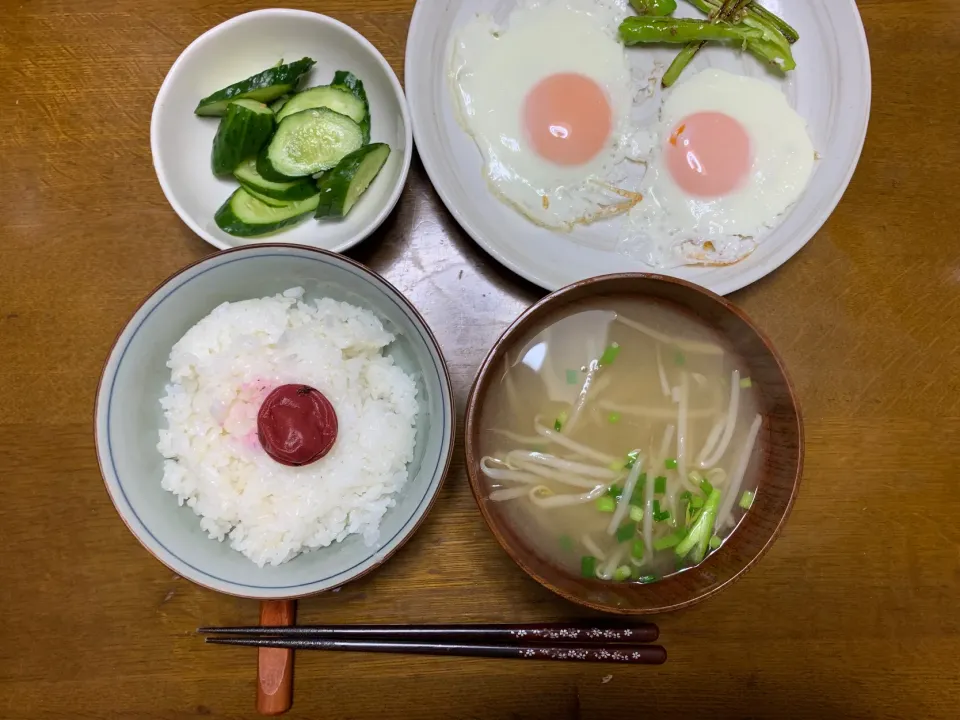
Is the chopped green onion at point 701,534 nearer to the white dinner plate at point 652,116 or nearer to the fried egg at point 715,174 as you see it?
the white dinner plate at point 652,116

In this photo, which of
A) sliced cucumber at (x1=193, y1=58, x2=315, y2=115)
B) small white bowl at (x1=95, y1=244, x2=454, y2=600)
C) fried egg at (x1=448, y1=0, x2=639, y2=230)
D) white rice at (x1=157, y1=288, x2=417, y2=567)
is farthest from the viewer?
fried egg at (x1=448, y1=0, x2=639, y2=230)

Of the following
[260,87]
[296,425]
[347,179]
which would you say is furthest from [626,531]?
[260,87]

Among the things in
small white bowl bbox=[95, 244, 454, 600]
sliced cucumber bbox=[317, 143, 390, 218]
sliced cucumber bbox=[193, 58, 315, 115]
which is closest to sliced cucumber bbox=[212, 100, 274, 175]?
sliced cucumber bbox=[193, 58, 315, 115]

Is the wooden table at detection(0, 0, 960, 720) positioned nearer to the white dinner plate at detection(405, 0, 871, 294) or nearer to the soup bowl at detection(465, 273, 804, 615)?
the white dinner plate at detection(405, 0, 871, 294)

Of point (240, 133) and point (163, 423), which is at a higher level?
point (240, 133)

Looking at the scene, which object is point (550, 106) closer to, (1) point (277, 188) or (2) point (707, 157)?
(2) point (707, 157)

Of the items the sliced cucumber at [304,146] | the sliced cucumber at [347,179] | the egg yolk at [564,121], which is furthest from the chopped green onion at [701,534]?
the sliced cucumber at [304,146]

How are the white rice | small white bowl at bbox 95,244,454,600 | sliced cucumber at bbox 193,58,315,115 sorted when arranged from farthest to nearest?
sliced cucumber at bbox 193,58,315,115
the white rice
small white bowl at bbox 95,244,454,600

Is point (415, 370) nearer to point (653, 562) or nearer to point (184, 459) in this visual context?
point (184, 459)
